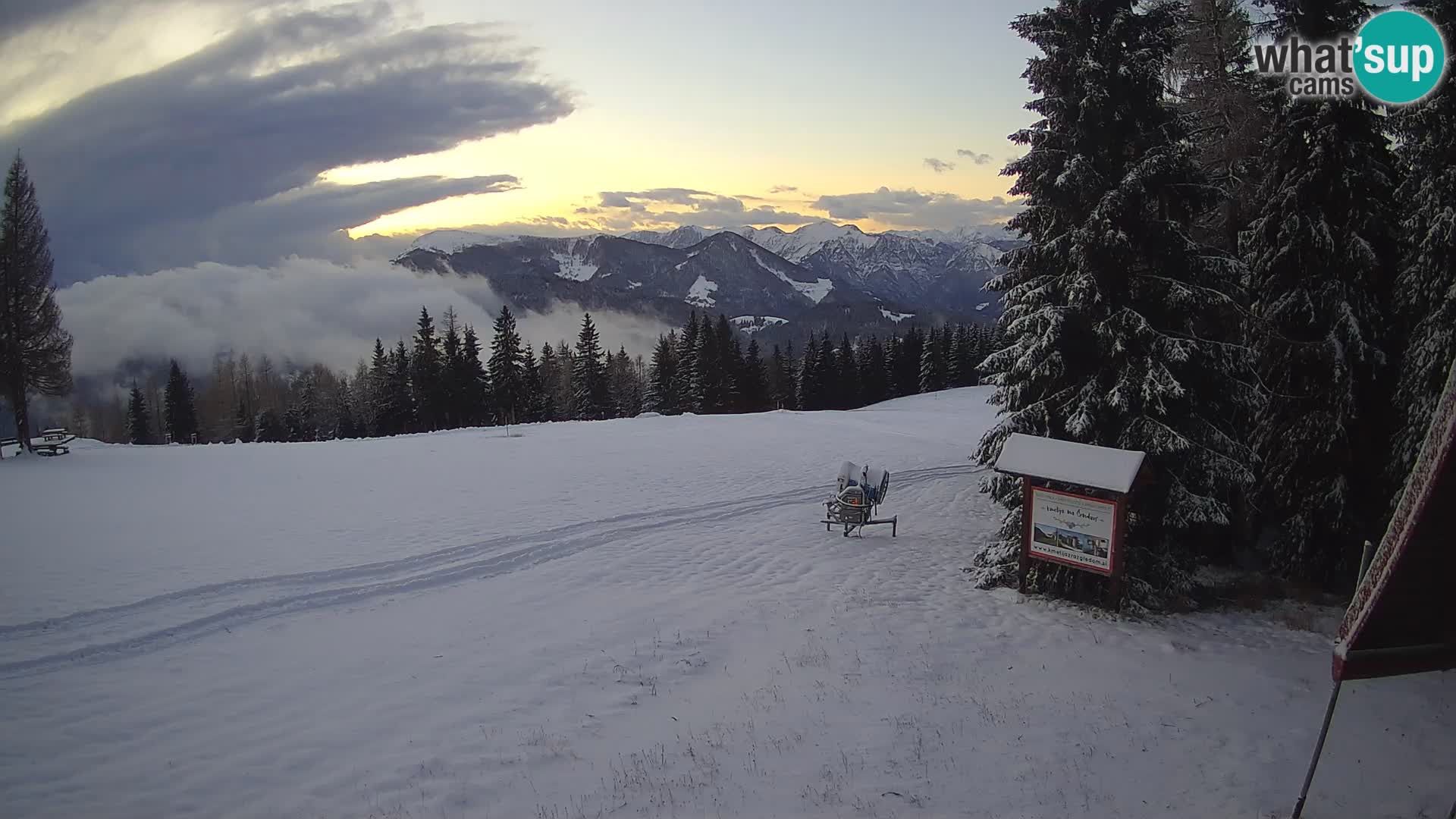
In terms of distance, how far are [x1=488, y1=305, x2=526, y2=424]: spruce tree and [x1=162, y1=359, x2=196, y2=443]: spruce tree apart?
42124 mm

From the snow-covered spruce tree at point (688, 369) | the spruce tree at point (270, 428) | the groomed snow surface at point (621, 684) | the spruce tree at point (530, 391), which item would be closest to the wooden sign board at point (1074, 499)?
the groomed snow surface at point (621, 684)

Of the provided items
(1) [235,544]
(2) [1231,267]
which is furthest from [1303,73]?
(1) [235,544]

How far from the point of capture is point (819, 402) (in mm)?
74750

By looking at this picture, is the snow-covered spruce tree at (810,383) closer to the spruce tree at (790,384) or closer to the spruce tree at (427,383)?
the spruce tree at (790,384)

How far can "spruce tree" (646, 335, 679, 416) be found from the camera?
7181 centimetres

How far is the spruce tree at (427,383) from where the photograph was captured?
6191cm

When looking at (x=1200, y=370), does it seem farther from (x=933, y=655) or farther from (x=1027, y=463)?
(x=933, y=655)

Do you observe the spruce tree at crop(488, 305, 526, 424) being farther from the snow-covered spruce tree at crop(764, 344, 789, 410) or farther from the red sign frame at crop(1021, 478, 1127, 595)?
the red sign frame at crop(1021, 478, 1127, 595)

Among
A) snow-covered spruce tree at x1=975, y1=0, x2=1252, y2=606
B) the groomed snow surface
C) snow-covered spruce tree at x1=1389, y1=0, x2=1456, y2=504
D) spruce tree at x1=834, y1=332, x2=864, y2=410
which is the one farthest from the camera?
spruce tree at x1=834, y1=332, x2=864, y2=410

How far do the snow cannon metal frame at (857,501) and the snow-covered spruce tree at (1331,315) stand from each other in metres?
8.77

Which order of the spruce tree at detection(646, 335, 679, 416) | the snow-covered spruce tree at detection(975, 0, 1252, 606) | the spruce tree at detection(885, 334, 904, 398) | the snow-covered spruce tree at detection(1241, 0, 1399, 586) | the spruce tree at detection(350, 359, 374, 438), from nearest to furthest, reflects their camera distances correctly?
Answer: the snow-covered spruce tree at detection(975, 0, 1252, 606) < the snow-covered spruce tree at detection(1241, 0, 1399, 586) < the spruce tree at detection(350, 359, 374, 438) < the spruce tree at detection(646, 335, 679, 416) < the spruce tree at detection(885, 334, 904, 398)

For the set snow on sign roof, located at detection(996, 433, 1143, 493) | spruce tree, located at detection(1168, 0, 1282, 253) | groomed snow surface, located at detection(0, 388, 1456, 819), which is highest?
spruce tree, located at detection(1168, 0, 1282, 253)

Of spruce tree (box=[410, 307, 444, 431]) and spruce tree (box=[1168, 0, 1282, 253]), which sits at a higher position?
spruce tree (box=[1168, 0, 1282, 253])

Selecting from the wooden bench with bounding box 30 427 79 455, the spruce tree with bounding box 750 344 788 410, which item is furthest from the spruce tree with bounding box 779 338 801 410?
the wooden bench with bounding box 30 427 79 455
